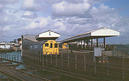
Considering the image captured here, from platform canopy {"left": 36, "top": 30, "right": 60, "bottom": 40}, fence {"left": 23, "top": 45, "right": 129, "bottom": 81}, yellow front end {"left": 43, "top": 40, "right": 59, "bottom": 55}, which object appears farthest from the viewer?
platform canopy {"left": 36, "top": 30, "right": 60, "bottom": 40}

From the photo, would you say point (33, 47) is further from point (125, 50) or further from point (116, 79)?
point (116, 79)

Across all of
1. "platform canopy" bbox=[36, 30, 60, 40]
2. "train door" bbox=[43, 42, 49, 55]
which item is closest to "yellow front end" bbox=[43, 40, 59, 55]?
"train door" bbox=[43, 42, 49, 55]

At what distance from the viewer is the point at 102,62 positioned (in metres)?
21.6

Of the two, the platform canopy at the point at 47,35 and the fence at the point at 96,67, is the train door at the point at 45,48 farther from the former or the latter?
the platform canopy at the point at 47,35

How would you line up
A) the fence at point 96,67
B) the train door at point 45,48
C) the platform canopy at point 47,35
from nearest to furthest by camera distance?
1. the fence at point 96,67
2. the train door at point 45,48
3. the platform canopy at point 47,35

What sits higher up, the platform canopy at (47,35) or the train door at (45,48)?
the platform canopy at (47,35)

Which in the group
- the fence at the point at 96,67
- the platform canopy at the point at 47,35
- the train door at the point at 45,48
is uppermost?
the platform canopy at the point at 47,35

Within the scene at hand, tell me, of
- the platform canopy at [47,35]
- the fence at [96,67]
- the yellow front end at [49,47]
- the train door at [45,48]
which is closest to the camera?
the fence at [96,67]

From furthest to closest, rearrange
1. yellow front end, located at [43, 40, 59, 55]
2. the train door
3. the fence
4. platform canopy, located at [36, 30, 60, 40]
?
1. platform canopy, located at [36, 30, 60, 40]
2. yellow front end, located at [43, 40, 59, 55]
3. the train door
4. the fence

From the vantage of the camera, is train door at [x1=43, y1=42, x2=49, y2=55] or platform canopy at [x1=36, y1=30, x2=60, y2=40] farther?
platform canopy at [x1=36, y1=30, x2=60, y2=40]

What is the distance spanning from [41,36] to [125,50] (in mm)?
36616

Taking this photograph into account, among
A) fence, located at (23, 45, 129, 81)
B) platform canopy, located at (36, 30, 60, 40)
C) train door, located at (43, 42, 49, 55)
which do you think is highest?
platform canopy, located at (36, 30, 60, 40)

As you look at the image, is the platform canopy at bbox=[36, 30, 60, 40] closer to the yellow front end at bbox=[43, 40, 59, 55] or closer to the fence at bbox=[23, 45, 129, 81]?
the fence at bbox=[23, 45, 129, 81]

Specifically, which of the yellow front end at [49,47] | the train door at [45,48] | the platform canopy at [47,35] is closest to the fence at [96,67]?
the train door at [45,48]
